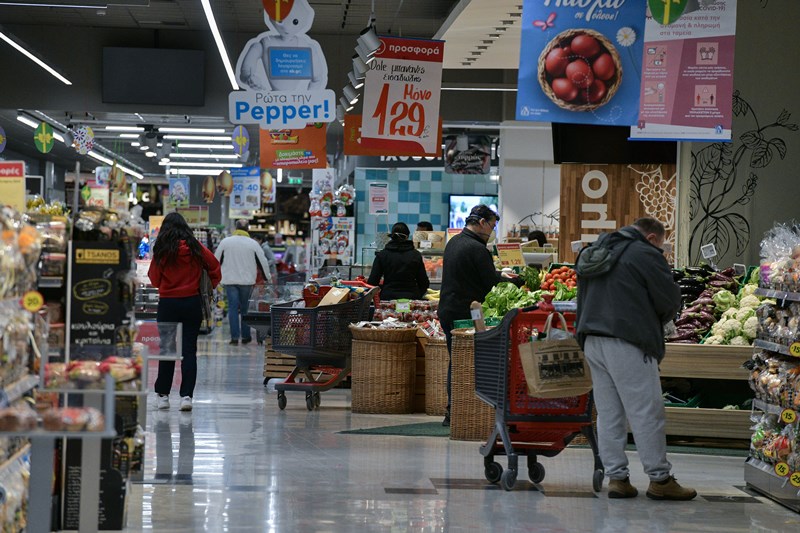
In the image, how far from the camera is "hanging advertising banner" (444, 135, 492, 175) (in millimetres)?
22656

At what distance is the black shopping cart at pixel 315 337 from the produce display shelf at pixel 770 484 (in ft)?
13.8

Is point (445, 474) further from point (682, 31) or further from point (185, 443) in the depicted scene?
point (682, 31)

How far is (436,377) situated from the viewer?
9.57m

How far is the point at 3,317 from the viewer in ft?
11.8

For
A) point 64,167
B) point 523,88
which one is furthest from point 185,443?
point 64,167

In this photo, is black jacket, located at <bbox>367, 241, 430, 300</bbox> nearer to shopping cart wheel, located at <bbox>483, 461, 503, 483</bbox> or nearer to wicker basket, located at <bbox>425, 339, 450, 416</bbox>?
wicker basket, located at <bbox>425, 339, 450, 416</bbox>

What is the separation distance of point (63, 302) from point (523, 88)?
531cm

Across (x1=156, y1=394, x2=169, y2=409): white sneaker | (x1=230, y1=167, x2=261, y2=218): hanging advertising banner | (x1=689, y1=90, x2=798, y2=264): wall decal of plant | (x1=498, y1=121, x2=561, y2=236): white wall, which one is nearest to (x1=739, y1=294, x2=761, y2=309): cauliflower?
(x1=689, y1=90, x2=798, y2=264): wall decal of plant

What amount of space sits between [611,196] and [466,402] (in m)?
5.73

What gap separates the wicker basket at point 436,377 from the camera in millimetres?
9398

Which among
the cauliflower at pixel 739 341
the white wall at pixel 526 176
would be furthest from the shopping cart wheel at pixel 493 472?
the white wall at pixel 526 176

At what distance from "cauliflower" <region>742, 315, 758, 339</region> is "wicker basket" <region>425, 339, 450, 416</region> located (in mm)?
2344

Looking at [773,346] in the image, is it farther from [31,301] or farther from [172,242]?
[172,242]

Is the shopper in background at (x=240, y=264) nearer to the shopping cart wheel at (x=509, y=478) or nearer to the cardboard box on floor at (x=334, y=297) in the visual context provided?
the cardboard box on floor at (x=334, y=297)
